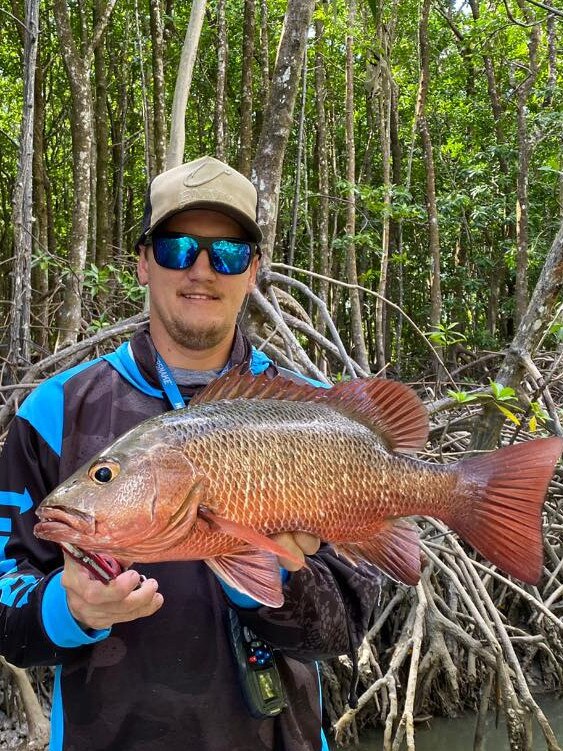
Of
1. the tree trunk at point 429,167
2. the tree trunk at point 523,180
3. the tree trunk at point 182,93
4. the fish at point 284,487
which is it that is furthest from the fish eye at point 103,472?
the tree trunk at point 429,167

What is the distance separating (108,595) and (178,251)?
0.91 metres

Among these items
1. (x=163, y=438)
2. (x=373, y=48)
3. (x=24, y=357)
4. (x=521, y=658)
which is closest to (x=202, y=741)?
(x=163, y=438)

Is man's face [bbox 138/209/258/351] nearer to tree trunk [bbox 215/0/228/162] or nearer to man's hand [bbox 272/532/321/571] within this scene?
man's hand [bbox 272/532/321/571]

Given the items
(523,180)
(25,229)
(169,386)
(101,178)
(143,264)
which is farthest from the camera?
(101,178)

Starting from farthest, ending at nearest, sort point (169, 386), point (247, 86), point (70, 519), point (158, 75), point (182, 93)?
1. point (247, 86)
2. point (158, 75)
3. point (182, 93)
4. point (169, 386)
5. point (70, 519)

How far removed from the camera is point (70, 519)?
1191 millimetres

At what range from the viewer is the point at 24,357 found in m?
5.15

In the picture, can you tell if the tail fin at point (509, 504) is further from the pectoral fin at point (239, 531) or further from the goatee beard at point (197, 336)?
the goatee beard at point (197, 336)

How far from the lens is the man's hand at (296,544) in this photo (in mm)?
1343

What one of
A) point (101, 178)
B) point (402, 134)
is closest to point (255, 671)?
point (101, 178)

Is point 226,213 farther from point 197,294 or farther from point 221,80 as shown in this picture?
point 221,80

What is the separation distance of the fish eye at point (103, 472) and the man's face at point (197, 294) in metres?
0.61

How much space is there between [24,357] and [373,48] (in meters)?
6.78

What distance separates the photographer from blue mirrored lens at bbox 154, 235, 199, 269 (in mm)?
1818
